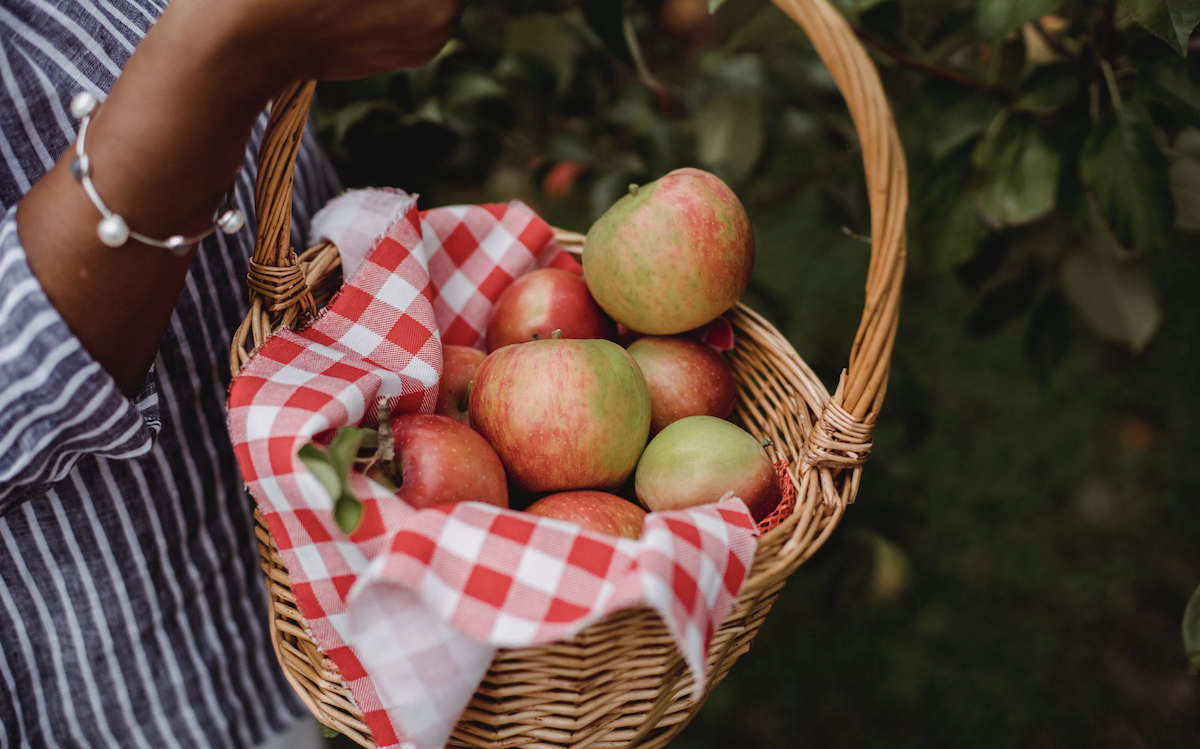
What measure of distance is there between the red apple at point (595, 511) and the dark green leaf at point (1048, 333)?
3.20ft

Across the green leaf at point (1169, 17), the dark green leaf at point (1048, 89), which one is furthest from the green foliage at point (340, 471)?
the dark green leaf at point (1048, 89)

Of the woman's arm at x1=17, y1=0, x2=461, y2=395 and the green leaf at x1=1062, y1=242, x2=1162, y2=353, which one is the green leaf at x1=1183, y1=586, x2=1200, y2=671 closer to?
the green leaf at x1=1062, y1=242, x2=1162, y2=353

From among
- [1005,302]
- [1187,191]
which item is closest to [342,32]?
[1187,191]

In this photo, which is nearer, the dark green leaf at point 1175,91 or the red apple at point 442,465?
the red apple at point 442,465

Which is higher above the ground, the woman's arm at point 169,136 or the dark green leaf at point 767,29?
the woman's arm at point 169,136

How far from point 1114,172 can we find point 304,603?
3.29 feet

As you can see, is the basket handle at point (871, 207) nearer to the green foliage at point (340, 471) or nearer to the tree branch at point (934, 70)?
the green foliage at point (340, 471)

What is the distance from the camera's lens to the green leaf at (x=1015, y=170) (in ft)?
3.13

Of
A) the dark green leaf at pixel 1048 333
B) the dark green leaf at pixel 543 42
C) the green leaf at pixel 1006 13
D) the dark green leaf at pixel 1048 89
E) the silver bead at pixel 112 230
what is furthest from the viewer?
the dark green leaf at pixel 1048 333

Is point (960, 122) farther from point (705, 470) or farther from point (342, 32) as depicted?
point (342, 32)

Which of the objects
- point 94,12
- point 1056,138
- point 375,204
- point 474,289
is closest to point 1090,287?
point 1056,138

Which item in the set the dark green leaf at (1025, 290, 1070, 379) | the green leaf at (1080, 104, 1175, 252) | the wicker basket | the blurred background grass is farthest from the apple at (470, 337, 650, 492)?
the dark green leaf at (1025, 290, 1070, 379)

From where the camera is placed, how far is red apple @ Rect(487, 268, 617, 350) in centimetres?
87

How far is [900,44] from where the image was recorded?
1.07m
